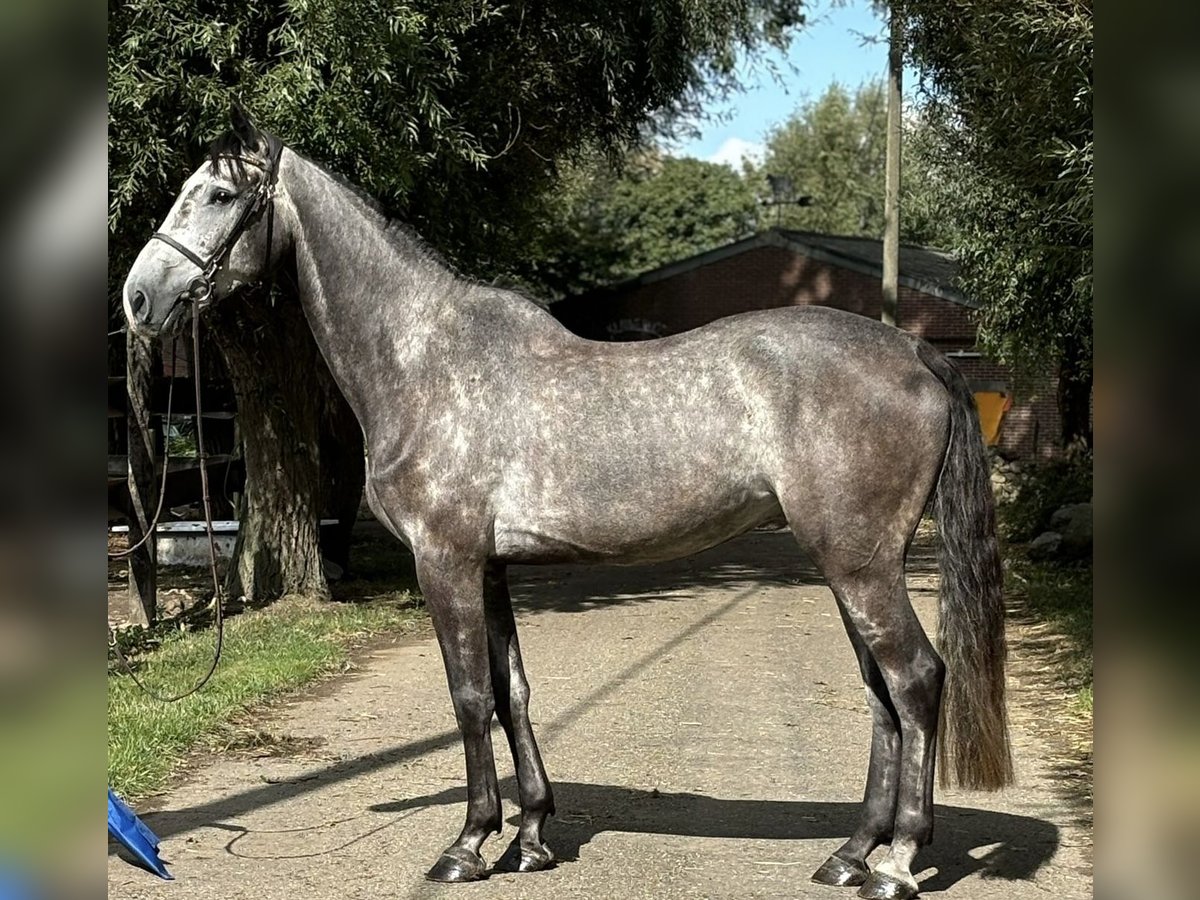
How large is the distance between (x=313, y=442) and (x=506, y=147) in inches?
127

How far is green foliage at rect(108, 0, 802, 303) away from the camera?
887cm

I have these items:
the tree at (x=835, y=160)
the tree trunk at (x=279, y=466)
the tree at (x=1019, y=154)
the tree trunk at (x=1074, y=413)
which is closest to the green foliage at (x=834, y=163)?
the tree at (x=835, y=160)

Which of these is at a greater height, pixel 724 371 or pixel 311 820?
pixel 724 371

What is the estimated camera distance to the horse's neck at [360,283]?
195 inches

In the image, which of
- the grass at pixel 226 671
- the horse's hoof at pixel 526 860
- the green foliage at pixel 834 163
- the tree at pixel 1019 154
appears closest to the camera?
the horse's hoof at pixel 526 860

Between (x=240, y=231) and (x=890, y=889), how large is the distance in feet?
10.8

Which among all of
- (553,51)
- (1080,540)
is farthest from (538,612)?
(1080,540)

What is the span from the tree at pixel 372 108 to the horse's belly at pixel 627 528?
504 cm

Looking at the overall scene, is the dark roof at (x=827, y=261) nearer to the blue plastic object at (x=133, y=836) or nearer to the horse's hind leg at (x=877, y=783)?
the horse's hind leg at (x=877, y=783)

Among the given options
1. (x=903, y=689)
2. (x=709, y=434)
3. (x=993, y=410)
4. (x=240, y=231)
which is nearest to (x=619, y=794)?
(x=903, y=689)

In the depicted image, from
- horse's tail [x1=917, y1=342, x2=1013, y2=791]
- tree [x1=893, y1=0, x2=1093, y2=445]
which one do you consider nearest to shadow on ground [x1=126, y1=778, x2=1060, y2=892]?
horse's tail [x1=917, y1=342, x2=1013, y2=791]

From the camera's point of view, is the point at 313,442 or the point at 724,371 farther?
the point at 313,442
